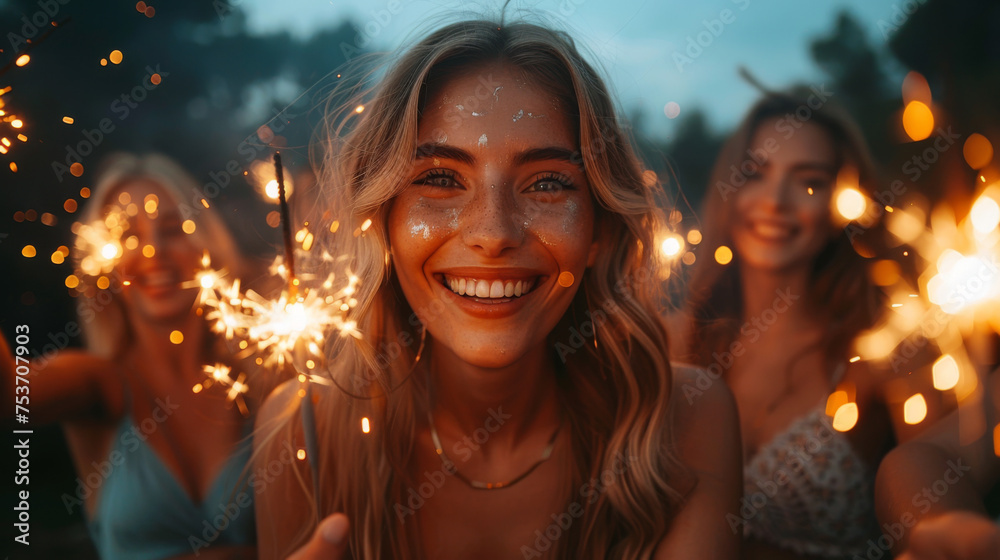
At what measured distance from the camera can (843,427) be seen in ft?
5.98

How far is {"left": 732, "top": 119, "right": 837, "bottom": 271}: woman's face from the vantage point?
A: 1.85m

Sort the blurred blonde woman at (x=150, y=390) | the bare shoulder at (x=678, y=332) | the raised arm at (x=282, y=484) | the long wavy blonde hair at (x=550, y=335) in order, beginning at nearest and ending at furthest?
the long wavy blonde hair at (x=550, y=335), the raised arm at (x=282, y=484), the blurred blonde woman at (x=150, y=390), the bare shoulder at (x=678, y=332)

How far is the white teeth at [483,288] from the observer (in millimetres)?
1393

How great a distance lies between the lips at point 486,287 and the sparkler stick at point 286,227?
535 mm

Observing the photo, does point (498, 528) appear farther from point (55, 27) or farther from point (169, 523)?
point (55, 27)

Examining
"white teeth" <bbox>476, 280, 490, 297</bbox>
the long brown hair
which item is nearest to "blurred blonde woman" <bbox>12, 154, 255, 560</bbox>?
"white teeth" <bbox>476, 280, 490, 297</bbox>

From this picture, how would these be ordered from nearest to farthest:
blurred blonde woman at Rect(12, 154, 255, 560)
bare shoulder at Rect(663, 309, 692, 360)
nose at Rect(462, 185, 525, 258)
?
nose at Rect(462, 185, 525, 258) → blurred blonde woman at Rect(12, 154, 255, 560) → bare shoulder at Rect(663, 309, 692, 360)

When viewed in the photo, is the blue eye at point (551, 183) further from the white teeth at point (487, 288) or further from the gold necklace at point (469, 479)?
the gold necklace at point (469, 479)

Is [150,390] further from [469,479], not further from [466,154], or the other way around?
[466,154]

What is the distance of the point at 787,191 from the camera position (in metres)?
1.85

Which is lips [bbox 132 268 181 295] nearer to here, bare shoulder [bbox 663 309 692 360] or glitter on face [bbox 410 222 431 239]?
glitter on face [bbox 410 222 431 239]

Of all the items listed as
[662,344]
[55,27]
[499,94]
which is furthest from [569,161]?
[55,27]

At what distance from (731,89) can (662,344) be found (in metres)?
0.88

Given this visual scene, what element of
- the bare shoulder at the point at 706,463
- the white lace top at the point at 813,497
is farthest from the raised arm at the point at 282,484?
the white lace top at the point at 813,497
